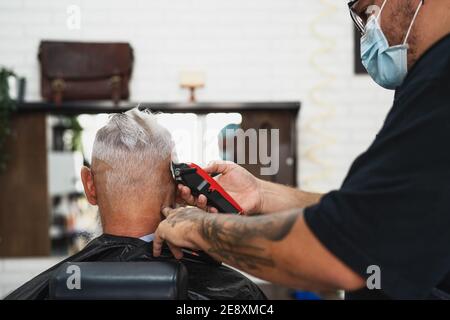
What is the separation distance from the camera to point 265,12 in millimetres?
3611

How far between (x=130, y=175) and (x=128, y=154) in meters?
0.06

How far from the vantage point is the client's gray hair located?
138cm

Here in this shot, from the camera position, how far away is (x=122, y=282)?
1111 mm

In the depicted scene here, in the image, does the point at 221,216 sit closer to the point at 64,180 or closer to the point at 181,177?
the point at 181,177

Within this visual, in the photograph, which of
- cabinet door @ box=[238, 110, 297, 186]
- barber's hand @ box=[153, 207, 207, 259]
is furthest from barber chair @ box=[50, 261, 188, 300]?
cabinet door @ box=[238, 110, 297, 186]

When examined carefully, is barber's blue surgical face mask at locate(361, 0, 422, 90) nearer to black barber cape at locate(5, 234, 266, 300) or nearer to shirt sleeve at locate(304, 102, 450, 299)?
shirt sleeve at locate(304, 102, 450, 299)

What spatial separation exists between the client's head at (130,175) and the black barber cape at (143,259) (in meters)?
0.04

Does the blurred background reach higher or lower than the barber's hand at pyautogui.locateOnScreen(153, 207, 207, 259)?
higher

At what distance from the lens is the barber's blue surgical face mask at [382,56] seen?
4.08 feet

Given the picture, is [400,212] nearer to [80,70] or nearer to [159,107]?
[159,107]

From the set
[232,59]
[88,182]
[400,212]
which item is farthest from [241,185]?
[232,59]

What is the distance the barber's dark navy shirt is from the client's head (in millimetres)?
625
